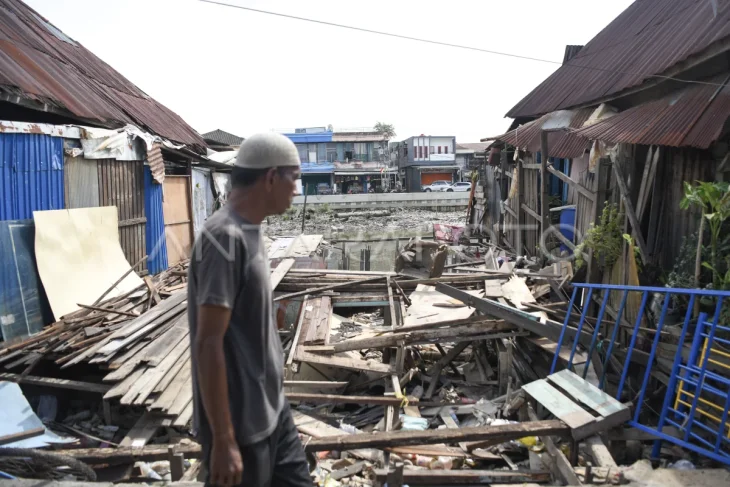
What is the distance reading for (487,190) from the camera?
59.7 feet

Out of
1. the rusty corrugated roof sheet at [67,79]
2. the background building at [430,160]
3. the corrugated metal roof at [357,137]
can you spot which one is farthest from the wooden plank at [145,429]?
the background building at [430,160]

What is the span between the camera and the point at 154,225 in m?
10.5

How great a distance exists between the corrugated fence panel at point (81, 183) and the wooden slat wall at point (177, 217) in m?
2.49

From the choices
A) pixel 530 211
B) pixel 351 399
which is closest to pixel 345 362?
pixel 351 399

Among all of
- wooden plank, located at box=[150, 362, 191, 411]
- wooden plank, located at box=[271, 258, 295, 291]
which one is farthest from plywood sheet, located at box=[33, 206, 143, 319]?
wooden plank, located at box=[150, 362, 191, 411]

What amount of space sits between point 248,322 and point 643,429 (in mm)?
3381

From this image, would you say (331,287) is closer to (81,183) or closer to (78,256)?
(78,256)

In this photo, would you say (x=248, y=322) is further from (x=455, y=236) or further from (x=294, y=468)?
(x=455, y=236)

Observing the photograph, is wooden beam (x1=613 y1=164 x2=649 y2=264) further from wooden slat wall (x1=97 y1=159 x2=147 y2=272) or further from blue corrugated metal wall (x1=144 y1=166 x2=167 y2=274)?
blue corrugated metal wall (x1=144 y1=166 x2=167 y2=274)

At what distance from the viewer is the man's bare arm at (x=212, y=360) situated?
1.76 meters

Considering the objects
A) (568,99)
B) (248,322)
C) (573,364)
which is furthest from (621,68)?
(248,322)

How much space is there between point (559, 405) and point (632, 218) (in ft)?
9.27

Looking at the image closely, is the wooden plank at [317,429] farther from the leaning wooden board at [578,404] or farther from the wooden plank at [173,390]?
the leaning wooden board at [578,404]

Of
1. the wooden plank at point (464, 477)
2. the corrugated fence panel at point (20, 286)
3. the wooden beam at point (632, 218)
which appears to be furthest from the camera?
the corrugated fence panel at point (20, 286)
